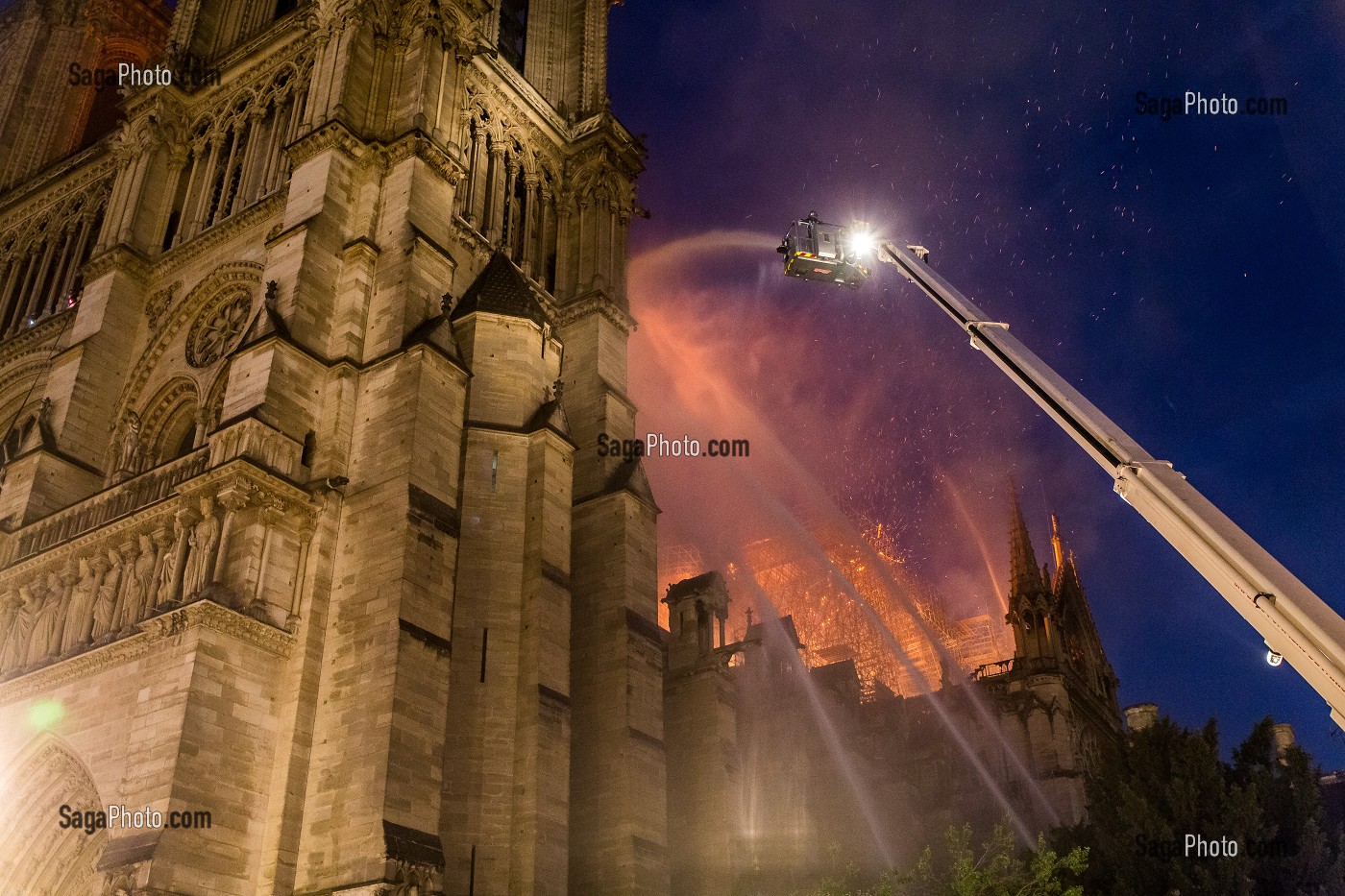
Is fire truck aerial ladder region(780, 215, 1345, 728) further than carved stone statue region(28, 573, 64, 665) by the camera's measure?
No

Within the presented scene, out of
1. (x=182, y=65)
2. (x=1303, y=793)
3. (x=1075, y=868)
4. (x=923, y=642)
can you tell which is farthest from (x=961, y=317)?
(x=923, y=642)

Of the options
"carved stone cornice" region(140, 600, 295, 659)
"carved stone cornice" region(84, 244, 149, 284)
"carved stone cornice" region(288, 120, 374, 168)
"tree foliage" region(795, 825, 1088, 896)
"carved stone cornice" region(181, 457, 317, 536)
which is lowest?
"tree foliage" region(795, 825, 1088, 896)

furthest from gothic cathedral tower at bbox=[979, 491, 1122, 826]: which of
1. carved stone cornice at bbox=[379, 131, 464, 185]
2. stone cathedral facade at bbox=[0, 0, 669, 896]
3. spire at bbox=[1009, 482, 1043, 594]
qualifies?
carved stone cornice at bbox=[379, 131, 464, 185]

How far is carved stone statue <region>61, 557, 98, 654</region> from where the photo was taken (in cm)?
2100

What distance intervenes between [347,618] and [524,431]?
222 inches

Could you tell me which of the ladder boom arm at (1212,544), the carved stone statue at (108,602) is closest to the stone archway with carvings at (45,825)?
the carved stone statue at (108,602)

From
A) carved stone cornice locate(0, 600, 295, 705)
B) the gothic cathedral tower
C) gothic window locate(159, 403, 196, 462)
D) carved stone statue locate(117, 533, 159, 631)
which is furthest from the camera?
the gothic cathedral tower

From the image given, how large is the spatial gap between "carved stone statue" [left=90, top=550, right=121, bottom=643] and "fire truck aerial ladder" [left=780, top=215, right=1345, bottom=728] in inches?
603

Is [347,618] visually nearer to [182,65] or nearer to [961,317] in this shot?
[961,317]

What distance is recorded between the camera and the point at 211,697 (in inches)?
712

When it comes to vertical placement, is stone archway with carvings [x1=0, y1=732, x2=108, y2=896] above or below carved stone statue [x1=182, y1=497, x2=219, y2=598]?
below

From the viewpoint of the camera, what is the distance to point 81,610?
840 inches

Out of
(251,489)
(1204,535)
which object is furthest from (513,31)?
(1204,535)

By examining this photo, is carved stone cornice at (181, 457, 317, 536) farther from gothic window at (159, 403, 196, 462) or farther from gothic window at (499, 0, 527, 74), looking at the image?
gothic window at (499, 0, 527, 74)
